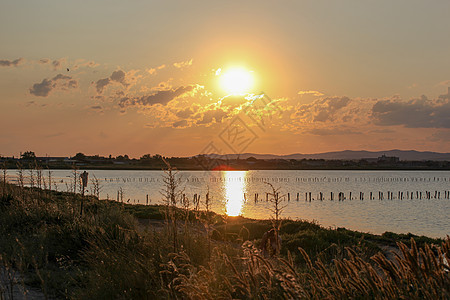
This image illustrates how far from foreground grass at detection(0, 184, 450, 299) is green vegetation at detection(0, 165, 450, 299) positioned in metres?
0.01

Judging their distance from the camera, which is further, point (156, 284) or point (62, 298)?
point (62, 298)

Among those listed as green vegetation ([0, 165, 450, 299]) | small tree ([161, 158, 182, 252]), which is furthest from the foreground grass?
small tree ([161, 158, 182, 252])

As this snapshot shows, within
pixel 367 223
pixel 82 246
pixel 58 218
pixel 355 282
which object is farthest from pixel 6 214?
pixel 367 223

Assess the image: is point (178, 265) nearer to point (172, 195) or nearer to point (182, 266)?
point (182, 266)

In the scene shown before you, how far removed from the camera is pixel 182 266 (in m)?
6.27

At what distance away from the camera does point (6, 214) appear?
13.1m

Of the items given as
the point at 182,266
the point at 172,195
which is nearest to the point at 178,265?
the point at 182,266

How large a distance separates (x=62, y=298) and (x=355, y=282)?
16.9 ft

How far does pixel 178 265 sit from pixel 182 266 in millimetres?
206

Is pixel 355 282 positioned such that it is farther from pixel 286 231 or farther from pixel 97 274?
pixel 286 231

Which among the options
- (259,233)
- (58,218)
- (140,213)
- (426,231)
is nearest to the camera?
(58,218)

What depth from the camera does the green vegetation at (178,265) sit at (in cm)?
326

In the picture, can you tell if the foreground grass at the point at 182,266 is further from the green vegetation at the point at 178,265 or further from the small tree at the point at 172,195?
the small tree at the point at 172,195

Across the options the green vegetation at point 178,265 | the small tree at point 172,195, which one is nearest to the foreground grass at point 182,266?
the green vegetation at point 178,265
